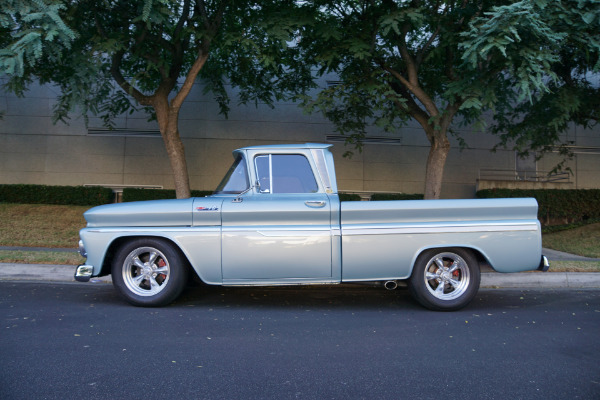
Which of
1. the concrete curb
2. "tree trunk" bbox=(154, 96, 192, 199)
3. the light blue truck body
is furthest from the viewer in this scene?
"tree trunk" bbox=(154, 96, 192, 199)

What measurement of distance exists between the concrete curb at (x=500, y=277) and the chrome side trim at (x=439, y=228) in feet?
6.59

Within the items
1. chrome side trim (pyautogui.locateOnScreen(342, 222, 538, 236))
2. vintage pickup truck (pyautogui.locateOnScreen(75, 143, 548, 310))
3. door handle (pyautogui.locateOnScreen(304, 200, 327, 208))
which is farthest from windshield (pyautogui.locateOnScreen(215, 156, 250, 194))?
chrome side trim (pyautogui.locateOnScreen(342, 222, 538, 236))

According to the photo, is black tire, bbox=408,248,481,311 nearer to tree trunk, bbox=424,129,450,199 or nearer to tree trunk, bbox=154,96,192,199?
tree trunk, bbox=424,129,450,199

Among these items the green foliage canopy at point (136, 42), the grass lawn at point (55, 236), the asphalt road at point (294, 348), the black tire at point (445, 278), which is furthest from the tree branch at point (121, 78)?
the black tire at point (445, 278)

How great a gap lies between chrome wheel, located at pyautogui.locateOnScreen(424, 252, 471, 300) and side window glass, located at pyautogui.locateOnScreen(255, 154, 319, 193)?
5.65 feet

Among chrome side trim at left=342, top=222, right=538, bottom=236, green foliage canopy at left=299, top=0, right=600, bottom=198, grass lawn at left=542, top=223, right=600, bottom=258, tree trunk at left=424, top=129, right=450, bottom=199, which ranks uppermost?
green foliage canopy at left=299, top=0, right=600, bottom=198

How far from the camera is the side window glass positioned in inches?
226

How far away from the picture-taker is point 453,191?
A: 18.0 m

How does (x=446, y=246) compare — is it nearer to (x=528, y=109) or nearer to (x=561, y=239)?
(x=528, y=109)

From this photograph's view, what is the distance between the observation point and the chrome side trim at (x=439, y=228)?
552 centimetres

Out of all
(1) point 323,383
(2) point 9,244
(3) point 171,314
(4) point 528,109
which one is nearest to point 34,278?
(3) point 171,314

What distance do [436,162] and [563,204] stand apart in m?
7.66

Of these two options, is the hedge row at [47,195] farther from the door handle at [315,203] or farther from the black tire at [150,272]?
the door handle at [315,203]

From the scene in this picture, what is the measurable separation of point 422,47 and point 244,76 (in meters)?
4.84
